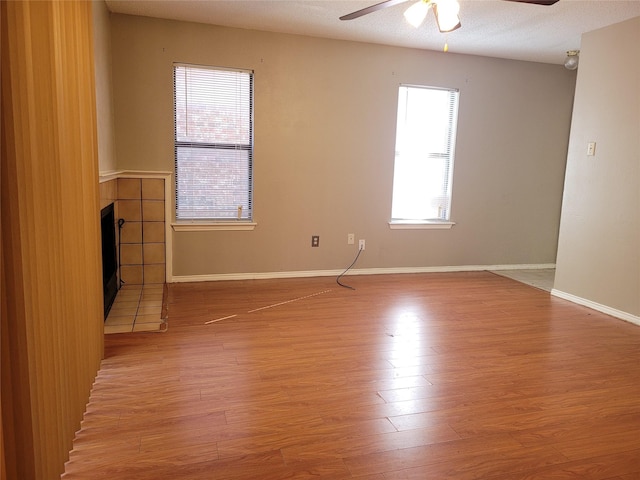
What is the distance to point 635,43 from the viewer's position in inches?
138

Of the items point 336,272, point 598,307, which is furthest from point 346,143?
point 598,307

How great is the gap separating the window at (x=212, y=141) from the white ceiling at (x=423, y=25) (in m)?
0.49

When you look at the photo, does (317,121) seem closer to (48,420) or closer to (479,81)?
(479,81)

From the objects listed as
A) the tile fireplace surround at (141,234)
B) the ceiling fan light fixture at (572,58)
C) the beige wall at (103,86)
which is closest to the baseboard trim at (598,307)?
the ceiling fan light fixture at (572,58)

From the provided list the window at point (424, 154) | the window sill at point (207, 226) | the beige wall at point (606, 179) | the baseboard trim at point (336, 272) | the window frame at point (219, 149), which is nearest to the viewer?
the beige wall at point (606, 179)

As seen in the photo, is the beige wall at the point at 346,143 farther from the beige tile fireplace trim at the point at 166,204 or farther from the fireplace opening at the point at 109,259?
the fireplace opening at the point at 109,259

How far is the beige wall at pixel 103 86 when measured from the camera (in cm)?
308

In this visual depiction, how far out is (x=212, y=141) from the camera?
4176mm

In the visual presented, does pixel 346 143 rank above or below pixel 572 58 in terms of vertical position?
below

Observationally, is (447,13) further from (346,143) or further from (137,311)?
(137,311)

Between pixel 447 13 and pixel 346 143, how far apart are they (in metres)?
2.06

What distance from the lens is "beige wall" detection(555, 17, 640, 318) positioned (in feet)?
11.6

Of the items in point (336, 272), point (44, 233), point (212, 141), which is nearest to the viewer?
point (44, 233)

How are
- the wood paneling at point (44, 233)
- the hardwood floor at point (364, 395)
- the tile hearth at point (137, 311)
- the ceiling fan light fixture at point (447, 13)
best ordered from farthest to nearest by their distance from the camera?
1. the tile hearth at point (137, 311)
2. the ceiling fan light fixture at point (447, 13)
3. the hardwood floor at point (364, 395)
4. the wood paneling at point (44, 233)
